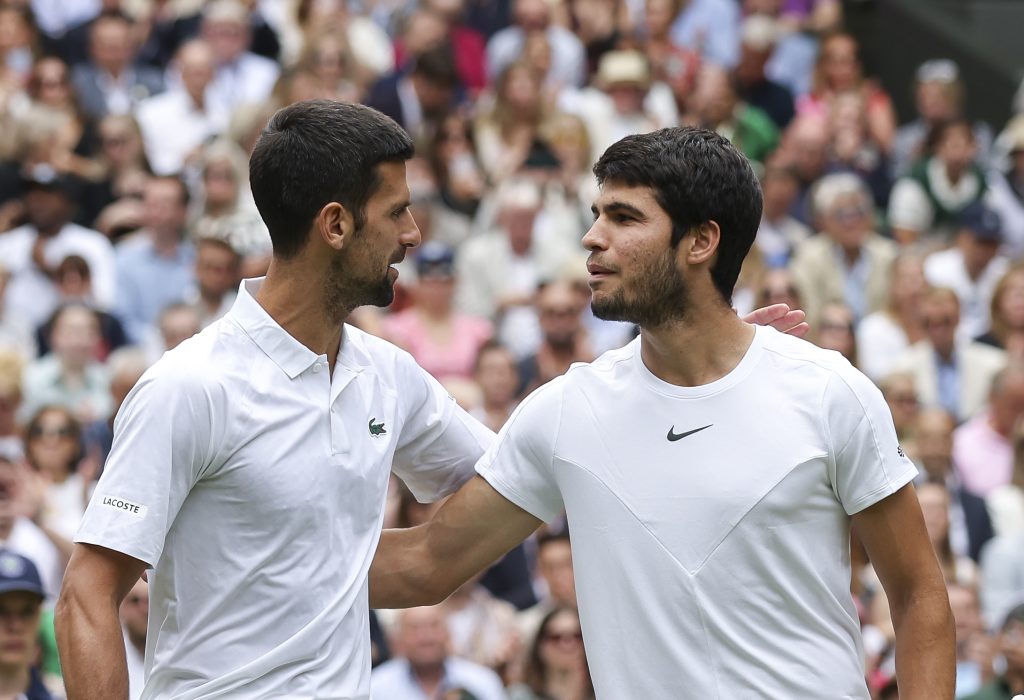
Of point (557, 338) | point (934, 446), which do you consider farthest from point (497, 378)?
point (934, 446)

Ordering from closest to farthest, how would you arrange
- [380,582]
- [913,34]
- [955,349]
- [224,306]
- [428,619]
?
[380,582] → [428,619] → [224,306] → [955,349] → [913,34]

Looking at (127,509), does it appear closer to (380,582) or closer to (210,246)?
(380,582)

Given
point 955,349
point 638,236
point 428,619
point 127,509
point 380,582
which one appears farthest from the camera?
point 955,349

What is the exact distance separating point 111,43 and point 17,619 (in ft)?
20.6

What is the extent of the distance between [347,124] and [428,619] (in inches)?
142

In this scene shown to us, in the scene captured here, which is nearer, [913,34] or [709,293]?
[709,293]

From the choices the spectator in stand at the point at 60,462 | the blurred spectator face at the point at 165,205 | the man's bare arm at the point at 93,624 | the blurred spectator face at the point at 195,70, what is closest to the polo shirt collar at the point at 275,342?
the man's bare arm at the point at 93,624

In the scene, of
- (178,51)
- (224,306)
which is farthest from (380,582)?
(178,51)

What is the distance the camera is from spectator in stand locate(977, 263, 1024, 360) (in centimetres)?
958

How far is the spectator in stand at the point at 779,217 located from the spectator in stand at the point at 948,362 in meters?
1.15

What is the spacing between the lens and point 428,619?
23.0 ft

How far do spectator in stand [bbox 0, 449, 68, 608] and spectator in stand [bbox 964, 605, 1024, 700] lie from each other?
3.61m

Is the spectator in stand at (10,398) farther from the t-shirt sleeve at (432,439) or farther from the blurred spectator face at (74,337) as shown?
the t-shirt sleeve at (432,439)

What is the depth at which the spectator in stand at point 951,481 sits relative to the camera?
8.23m
